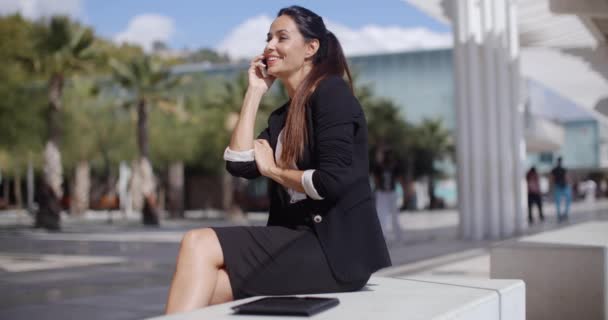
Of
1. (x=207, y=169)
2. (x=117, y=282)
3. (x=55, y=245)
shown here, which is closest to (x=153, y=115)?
(x=207, y=169)

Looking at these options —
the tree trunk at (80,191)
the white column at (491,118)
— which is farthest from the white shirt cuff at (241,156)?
the tree trunk at (80,191)

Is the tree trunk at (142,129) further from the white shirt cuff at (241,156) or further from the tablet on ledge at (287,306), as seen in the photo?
the tablet on ledge at (287,306)

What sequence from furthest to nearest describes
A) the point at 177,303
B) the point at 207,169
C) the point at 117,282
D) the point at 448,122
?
1. the point at 448,122
2. the point at 207,169
3. the point at 117,282
4. the point at 177,303

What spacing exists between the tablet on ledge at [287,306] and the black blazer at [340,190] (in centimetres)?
44

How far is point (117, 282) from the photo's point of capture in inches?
392

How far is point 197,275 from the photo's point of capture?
111 inches

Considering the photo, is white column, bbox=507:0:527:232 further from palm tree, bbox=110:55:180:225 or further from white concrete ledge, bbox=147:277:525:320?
palm tree, bbox=110:55:180:225

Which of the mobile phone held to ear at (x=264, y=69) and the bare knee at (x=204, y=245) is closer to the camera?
the bare knee at (x=204, y=245)

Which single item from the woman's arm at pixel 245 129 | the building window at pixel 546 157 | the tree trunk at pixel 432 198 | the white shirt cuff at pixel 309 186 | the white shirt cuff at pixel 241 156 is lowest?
the tree trunk at pixel 432 198

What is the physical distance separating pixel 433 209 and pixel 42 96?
25963 mm

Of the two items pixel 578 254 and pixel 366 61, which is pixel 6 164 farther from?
pixel 578 254

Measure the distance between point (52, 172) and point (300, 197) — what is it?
26.1 metres

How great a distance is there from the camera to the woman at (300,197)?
2.95 meters

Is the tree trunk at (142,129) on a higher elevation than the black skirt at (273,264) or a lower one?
higher
